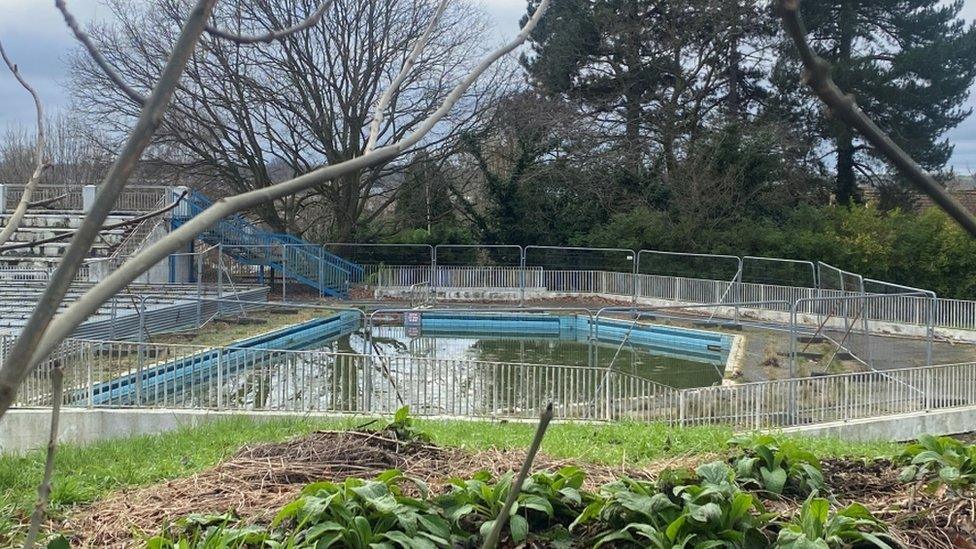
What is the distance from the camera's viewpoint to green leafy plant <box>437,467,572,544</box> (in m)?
3.74

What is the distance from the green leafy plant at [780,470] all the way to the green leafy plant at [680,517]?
47cm

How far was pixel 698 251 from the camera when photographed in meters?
31.4

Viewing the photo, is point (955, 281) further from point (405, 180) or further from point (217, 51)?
point (217, 51)

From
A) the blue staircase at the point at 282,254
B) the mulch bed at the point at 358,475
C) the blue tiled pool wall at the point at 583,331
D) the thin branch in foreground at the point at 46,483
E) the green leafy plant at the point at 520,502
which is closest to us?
the thin branch in foreground at the point at 46,483

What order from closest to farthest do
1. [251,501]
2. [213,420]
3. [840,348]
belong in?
[251,501] < [213,420] < [840,348]

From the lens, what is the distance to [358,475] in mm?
4973

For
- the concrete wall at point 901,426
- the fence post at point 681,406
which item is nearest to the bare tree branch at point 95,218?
the fence post at point 681,406

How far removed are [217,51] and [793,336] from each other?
859 inches

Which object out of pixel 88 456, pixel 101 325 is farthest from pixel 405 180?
pixel 88 456

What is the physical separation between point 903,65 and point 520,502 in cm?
3281

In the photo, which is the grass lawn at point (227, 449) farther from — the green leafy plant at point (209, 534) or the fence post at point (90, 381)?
the fence post at point (90, 381)

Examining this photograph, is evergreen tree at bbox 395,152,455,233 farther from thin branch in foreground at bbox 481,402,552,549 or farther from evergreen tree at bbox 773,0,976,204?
thin branch in foreground at bbox 481,402,552,549

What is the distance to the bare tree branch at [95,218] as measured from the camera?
3.78 feet

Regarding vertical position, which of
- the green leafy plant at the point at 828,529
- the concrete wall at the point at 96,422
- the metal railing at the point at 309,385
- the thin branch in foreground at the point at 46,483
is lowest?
the concrete wall at the point at 96,422
